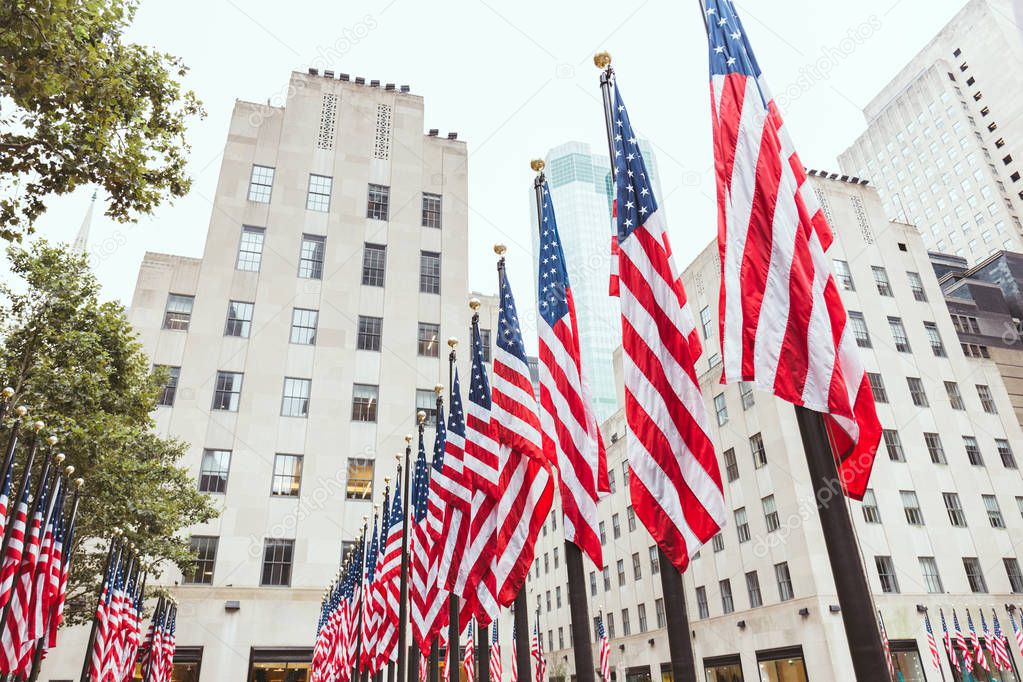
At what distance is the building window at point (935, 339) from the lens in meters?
45.1

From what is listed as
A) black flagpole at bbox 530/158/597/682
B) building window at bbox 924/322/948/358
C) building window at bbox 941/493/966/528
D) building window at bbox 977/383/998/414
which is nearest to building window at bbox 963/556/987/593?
building window at bbox 941/493/966/528

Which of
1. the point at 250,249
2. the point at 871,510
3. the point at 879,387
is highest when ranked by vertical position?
the point at 250,249

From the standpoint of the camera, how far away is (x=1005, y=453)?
42875 mm

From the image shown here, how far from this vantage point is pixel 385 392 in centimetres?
4038

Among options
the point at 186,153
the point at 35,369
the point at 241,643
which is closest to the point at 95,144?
the point at 186,153

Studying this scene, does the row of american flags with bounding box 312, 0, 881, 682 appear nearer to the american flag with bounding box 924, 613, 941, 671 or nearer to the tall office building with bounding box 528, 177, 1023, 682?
the tall office building with bounding box 528, 177, 1023, 682

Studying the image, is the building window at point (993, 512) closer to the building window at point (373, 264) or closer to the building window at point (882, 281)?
the building window at point (882, 281)

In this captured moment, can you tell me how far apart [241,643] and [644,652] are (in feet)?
97.9

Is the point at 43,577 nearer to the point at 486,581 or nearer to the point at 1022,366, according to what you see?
the point at 486,581

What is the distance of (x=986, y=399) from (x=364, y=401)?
4083 centimetres

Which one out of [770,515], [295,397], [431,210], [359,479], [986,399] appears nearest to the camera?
[359,479]

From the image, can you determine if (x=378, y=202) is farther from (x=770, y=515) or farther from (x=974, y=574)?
(x=974, y=574)

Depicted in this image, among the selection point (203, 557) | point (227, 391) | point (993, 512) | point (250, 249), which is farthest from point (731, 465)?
point (250, 249)

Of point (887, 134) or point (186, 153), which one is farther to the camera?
point (887, 134)
